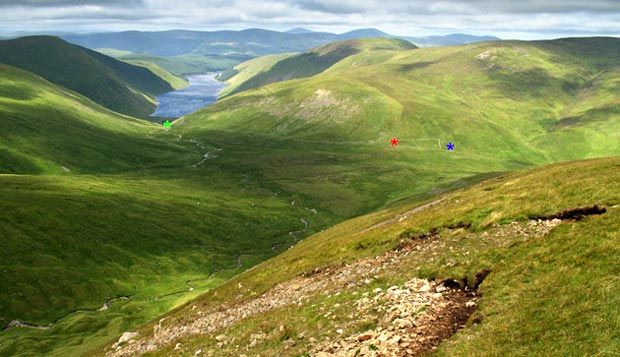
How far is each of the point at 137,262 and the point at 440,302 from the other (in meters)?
100

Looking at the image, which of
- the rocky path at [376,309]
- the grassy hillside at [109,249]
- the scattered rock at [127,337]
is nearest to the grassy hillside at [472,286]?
the rocky path at [376,309]

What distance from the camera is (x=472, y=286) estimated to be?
91.5 feet

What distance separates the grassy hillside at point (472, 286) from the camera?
2116cm

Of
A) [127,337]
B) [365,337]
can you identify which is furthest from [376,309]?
[127,337]

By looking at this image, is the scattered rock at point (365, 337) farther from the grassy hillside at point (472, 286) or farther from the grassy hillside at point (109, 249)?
the grassy hillside at point (109, 249)

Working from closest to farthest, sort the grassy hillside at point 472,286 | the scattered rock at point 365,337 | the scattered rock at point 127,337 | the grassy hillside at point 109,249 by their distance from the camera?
the grassy hillside at point 472,286, the scattered rock at point 365,337, the scattered rock at point 127,337, the grassy hillside at point 109,249

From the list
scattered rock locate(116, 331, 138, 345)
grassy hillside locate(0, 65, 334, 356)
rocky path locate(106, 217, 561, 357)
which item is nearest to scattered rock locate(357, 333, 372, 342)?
rocky path locate(106, 217, 561, 357)

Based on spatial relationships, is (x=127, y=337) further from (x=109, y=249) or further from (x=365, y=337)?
(x=109, y=249)

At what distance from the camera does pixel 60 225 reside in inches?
4446

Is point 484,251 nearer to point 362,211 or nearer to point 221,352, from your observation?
point 221,352

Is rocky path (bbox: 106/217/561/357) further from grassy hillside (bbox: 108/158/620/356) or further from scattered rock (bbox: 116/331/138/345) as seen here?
scattered rock (bbox: 116/331/138/345)

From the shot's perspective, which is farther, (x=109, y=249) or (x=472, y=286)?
(x=109, y=249)

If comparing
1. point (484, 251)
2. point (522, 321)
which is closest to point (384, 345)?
point (522, 321)

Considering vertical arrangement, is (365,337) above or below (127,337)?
above
